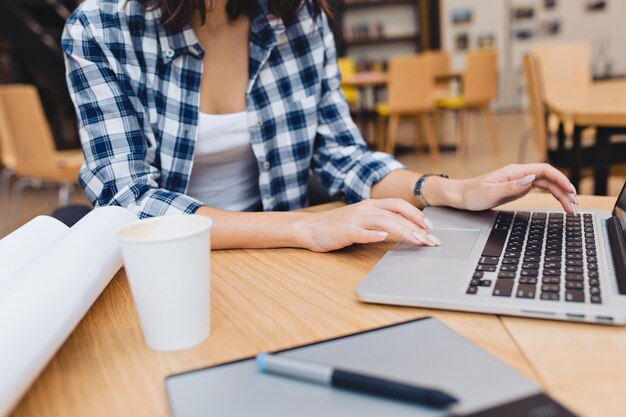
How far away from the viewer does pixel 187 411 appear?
381mm

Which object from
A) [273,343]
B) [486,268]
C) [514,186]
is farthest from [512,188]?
[273,343]

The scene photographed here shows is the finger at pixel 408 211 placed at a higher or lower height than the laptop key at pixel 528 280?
higher

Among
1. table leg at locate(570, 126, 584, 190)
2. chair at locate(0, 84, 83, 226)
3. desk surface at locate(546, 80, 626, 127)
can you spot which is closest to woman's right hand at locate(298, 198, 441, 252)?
desk surface at locate(546, 80, 626, 127)

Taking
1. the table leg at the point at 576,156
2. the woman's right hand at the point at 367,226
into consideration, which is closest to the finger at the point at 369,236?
the woman's right hand at the point at 367,226

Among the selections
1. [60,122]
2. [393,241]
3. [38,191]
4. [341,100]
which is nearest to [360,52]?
[60,122]

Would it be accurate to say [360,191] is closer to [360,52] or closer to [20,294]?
[20,294]

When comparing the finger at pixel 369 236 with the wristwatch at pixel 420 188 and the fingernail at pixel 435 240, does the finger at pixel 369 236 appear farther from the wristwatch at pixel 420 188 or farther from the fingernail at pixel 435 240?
the wristwatch at pixel 420 188

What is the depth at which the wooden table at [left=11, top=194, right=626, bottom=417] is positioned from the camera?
1.33ft

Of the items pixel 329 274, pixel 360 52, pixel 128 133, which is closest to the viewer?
pixel 329 274

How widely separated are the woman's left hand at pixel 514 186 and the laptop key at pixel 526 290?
0.25 m

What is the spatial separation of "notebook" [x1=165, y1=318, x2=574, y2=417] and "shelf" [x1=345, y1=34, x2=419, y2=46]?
743 cm

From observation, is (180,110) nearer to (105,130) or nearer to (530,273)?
(105,130)

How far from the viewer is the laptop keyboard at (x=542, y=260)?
0.51 meters

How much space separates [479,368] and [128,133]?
68 cm
